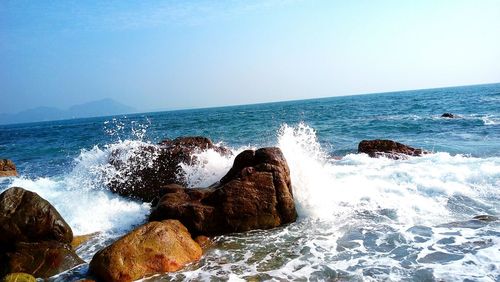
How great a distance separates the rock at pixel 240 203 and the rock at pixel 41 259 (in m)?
1.87

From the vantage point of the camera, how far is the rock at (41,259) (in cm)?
634

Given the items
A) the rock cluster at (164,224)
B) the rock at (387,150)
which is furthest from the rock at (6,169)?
the rock at (387,150)

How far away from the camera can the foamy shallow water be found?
A: 575cm

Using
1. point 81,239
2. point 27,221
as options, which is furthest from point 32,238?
point 81,239

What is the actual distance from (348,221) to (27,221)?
6.25 metres

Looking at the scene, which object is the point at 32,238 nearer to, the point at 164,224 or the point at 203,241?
the point at 164,224

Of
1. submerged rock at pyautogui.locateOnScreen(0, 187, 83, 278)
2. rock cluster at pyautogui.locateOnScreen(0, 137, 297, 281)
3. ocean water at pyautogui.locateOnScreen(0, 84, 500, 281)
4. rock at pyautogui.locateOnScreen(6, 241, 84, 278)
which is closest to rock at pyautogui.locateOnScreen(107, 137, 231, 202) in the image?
ocean water at pyautogui.locateOnScreen(0, 84, 500, 281)

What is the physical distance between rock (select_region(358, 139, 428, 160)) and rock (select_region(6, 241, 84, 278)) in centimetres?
1158

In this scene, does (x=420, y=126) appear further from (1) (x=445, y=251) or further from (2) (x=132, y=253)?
(2) (x=132, y=253)

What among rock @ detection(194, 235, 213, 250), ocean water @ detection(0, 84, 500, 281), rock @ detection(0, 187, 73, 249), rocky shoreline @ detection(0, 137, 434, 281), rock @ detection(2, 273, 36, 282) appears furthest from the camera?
rock @ detection(194, 235, 213, 250)

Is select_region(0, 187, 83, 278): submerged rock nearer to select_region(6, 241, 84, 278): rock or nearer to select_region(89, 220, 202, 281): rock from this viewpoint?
select_region(6, 241, 84, 278): rock

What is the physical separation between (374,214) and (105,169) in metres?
7.57

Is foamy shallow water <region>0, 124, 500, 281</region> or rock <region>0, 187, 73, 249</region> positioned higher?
rock <region>0, 187, 73, 249</region>

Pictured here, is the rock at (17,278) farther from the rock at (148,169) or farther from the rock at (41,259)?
the rock at (148,169)
